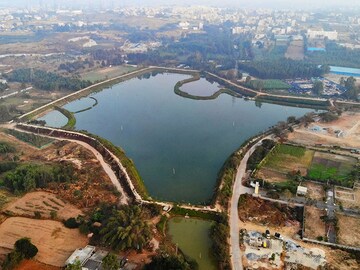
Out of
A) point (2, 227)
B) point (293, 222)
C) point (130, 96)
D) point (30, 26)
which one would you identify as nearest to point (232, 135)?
point (293, 222)

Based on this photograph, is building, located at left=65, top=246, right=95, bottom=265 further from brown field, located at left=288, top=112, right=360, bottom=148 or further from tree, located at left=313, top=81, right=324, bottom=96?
tree, located at left=313, top=81, right=324, bottom=96

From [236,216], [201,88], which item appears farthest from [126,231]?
[201,88]

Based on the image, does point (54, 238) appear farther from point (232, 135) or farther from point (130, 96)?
point (130, 96)

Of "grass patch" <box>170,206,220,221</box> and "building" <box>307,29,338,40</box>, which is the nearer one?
"grass patch" <box>170,206,220,221</box>

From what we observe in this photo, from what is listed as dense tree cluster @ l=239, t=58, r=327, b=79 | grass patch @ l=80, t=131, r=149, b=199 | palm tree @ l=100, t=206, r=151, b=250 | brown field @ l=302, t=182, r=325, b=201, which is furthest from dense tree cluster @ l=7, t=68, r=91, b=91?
brown field @ l=302, t=182, r=325, b=201

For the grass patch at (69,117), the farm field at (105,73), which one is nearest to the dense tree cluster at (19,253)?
the grass patch at (69,117)

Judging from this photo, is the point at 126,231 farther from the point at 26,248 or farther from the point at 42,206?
the point at 42,206

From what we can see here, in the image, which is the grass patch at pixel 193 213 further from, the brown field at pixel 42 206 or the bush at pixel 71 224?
the brown field at pixel 42 206

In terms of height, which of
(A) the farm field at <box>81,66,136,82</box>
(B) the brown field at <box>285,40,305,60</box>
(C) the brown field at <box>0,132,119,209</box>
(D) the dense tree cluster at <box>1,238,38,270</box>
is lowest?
(C) the brown field at <box>0,132,119,209</box>
